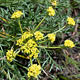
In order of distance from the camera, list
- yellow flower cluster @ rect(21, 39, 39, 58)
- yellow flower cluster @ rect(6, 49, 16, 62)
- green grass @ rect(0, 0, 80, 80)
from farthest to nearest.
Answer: green grass @ rect(0, 0, 80, 80) → yellow flower cluster @ rect(21, 39, 39, 58) → yellow flower cluster @ rect(6, 49, 16, 62)

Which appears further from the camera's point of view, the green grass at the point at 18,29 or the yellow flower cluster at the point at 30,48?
the green grass at the point at 18,29

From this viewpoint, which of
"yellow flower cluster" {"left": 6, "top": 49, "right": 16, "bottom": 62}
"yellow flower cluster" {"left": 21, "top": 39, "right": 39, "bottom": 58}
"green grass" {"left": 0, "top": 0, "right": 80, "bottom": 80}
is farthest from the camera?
"green grass" {"left": 0, "top": 0, "right": 80, "bottom": 80}

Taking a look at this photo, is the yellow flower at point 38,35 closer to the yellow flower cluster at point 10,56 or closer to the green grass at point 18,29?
the green grass at point 18,29

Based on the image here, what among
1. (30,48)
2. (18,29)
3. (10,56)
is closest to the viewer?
(10,56)

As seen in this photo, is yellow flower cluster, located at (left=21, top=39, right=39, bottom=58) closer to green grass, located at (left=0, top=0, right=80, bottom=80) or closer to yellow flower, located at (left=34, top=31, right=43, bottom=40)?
yellow flower, located at (left=34, top=31, right=43, bottom=40)

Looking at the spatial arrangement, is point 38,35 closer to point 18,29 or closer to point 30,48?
point 30,48

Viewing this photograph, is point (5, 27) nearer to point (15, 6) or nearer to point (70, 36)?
point (15, 6)

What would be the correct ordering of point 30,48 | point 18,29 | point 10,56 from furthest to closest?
point 18,29 < point 30,48 < point 10,56

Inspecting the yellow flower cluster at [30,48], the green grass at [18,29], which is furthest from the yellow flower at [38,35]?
the green grass at [18,29]

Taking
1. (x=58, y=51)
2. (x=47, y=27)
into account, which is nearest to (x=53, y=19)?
(x=47, y=27)

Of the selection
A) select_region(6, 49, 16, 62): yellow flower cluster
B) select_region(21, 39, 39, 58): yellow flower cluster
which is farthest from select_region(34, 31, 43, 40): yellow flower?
select_region(6, 49, 16, 62): yellow flower cluster

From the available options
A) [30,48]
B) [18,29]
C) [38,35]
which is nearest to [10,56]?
[30,48]
